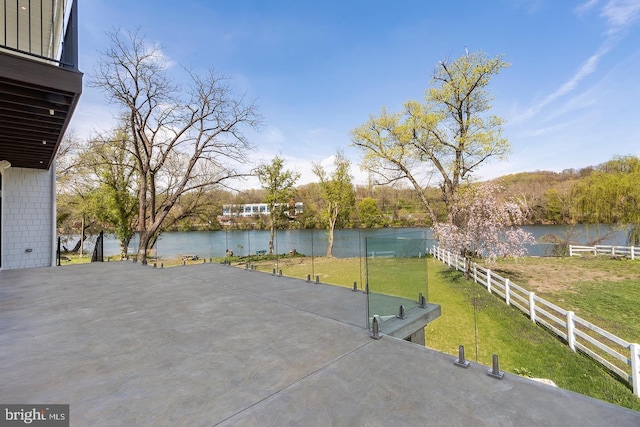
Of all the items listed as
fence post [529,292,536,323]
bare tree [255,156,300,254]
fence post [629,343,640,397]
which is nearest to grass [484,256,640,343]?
fence post [529,292,536,323]

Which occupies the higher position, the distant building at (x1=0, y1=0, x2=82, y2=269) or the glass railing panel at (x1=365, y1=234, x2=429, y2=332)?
the distant building at (x1=0, y1=0, x2=82, y2=269)

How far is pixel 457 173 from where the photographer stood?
12.7 meters

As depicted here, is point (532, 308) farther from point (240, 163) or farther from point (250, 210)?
point (250, 210)

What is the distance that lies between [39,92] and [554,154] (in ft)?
74.4

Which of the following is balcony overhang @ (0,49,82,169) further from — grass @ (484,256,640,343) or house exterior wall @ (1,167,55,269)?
grass @ (484,256,640,343)

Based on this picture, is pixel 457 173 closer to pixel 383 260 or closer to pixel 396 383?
pixel 383 260

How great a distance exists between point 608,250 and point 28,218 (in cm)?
2341

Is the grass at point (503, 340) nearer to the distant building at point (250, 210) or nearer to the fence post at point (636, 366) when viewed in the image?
the fence post at point (636, 366)

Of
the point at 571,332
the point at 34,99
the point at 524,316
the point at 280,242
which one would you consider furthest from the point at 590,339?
the point at 280,242

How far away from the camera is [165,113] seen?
10930mm

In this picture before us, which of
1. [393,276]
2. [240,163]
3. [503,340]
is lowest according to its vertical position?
[503,340]

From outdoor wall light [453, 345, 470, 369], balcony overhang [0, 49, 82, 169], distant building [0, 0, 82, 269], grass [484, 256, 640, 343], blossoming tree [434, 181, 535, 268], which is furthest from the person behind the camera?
blossoming tree [434, 181, 535, 268]

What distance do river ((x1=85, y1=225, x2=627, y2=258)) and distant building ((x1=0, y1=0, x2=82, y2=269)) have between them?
138 inches

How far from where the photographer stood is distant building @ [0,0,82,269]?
9.08 feet
